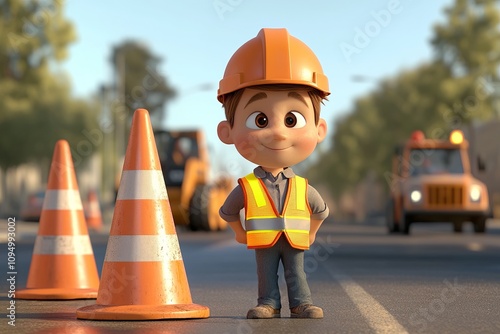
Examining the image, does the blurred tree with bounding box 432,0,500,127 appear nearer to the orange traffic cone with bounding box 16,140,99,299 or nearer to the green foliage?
the green foliage

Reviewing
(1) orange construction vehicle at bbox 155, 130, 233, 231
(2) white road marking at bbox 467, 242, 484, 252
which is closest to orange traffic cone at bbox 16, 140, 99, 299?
(2) white road marking at bbox 467, 242, 484, 252

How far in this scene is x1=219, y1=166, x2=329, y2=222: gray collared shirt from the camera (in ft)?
25.6

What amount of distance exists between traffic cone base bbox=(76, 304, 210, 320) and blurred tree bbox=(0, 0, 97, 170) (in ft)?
165

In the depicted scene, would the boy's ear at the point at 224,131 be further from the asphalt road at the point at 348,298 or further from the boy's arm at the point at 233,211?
the asphalt road at the point at 348,298

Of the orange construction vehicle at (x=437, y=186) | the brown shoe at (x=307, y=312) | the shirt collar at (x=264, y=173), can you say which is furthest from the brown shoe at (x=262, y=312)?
the orange construction vehicle at (x=437, y=186)

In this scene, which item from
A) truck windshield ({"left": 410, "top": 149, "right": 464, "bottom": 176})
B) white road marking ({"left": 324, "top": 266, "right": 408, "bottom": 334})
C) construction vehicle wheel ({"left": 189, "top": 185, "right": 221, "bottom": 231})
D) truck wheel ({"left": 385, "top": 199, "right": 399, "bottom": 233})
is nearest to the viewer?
white road marking ({"left": 324, "top": 266, "right": 408, "bottom": 334})

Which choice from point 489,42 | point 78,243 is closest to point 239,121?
point 78,243

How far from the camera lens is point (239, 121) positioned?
7.81 meters

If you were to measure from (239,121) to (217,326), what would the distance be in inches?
51.9

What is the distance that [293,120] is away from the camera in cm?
783

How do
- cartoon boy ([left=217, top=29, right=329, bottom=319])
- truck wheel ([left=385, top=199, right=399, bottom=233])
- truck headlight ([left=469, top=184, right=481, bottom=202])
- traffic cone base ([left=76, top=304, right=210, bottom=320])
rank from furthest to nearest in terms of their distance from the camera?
1. truck wheel ([left=385, top=199, right=399, bottom=233])
2. truck headlight ([left=469, top=184, right=481, bottom=202])
3. cartoon boy ([left=217, top=29, right=329, bottom=319])
4. traffic cone base ([left=76, top=304, right=210, bottom=320])

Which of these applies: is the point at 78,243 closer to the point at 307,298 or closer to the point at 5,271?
the point at 307,298

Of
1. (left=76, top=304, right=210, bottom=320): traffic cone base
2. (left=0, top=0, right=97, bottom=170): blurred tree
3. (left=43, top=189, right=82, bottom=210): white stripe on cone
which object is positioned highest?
(left=0, top=0, right=97, bottom=170): blurred tree

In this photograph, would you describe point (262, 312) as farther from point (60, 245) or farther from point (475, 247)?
point (475, 247)
